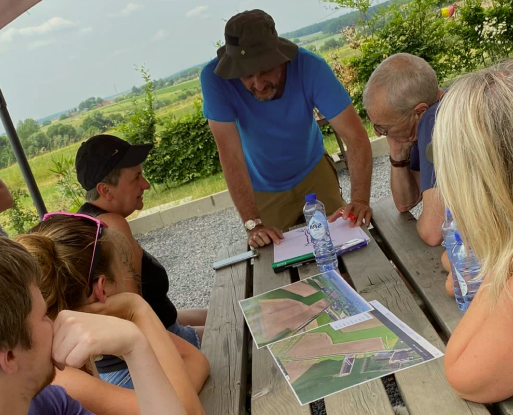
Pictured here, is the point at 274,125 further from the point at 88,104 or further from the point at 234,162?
the point at 88,104

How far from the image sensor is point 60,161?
7.05 m

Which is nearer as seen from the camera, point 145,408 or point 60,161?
point 145,408

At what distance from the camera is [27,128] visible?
8992mm

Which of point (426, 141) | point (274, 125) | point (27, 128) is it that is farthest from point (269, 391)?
point (27, 128)

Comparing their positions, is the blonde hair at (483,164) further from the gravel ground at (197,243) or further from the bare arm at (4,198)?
the gravel ground at (197,243)

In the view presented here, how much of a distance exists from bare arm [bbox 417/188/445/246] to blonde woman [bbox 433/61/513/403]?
2.84 ft

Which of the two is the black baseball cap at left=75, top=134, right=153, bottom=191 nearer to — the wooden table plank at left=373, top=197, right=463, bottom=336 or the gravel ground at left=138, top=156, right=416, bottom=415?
the wooden table plank at left=373, top=197, right=463, bottom=336

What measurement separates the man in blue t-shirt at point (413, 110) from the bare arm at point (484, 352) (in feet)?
2.94

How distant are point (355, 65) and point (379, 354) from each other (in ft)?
23.0

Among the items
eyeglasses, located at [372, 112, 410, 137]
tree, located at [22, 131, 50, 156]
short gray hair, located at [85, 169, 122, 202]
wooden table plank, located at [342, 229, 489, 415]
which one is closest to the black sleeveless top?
short gray hair, located at [85, 169, 122, 202]

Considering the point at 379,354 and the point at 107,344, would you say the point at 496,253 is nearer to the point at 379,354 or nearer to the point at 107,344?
the point at 379,354

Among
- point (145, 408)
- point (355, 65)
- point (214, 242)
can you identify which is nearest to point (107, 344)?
point (145, 408)

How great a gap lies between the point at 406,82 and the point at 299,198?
3.59 ft

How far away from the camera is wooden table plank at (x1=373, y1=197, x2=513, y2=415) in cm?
146
